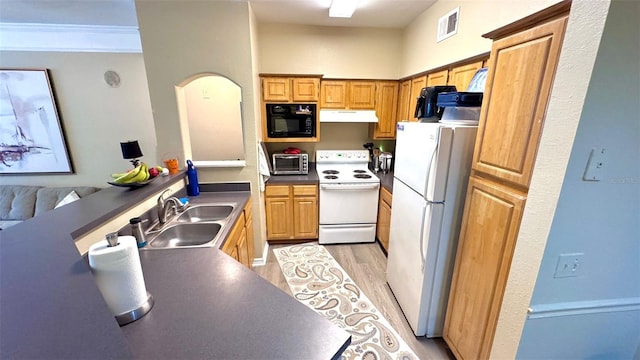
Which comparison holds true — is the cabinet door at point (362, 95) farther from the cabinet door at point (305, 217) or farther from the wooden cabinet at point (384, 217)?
the cabinet door at point (305, 217)

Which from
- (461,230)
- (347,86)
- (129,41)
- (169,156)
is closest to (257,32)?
(347,86)

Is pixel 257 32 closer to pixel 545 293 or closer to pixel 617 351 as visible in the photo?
pixel 545 293

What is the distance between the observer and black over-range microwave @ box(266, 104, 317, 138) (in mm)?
3061

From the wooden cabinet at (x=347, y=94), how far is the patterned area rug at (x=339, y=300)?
1955 mm

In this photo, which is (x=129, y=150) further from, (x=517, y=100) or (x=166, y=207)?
(x=517, y=100)

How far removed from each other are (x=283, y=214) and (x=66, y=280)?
245 centimetres

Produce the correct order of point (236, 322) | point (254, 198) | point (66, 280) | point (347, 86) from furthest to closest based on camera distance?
1. point (347, 86)
2. point (254, 198)
3. point (236, 322)
4. point (66, 280)

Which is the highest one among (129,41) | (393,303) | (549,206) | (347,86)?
(129,41)

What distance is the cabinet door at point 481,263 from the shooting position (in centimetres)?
123

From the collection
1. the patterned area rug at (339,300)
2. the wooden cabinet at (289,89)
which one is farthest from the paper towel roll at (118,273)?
the wooden cabinet at (289,89)

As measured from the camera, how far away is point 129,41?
3.13m

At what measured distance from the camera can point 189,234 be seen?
1.87m

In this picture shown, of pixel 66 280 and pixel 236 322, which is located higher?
pixel 66 280

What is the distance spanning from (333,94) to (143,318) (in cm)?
305
